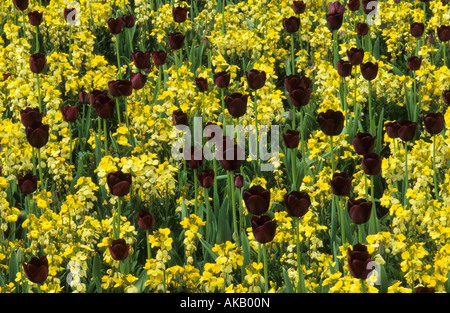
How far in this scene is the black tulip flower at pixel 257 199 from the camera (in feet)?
11.2

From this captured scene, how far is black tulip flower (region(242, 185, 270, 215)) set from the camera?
3408mm

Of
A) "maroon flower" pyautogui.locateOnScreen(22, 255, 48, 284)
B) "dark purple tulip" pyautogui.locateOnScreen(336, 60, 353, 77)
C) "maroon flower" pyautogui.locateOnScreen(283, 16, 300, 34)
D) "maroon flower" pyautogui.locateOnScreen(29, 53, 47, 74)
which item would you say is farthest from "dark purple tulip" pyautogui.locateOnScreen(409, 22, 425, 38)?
"maroon flower" pyautogui.locateOnScreen(22, 255, 48, 284)

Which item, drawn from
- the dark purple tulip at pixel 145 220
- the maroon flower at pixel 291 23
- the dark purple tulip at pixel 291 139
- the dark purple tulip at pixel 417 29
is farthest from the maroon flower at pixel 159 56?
the dark purple tulip at pixel 145 220

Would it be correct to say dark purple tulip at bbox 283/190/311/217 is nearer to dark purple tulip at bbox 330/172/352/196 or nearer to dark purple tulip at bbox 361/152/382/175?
dark purple tulip at bbox 330/172/352/196

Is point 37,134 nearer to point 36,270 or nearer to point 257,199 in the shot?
point 36,270

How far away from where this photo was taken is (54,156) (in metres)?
4.93

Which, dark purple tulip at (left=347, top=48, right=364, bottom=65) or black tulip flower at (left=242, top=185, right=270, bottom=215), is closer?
black tulip flower at (left=242, top=185, right=270, bottom=215)

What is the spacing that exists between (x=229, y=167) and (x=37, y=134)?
3.66ft

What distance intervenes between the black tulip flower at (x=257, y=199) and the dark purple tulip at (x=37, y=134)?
4.66 ft

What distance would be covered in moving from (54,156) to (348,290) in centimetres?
241

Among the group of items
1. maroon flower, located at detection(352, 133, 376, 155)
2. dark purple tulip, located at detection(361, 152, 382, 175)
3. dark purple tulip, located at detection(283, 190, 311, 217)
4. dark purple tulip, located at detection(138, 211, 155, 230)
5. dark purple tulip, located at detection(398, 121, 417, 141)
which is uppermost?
dark purple tulip, located at detection(398, 121, 417, 141)

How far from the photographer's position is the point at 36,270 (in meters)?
3.40

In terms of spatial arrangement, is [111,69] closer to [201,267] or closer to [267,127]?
[267,127]

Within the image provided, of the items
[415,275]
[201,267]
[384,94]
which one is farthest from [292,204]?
[384,94]
